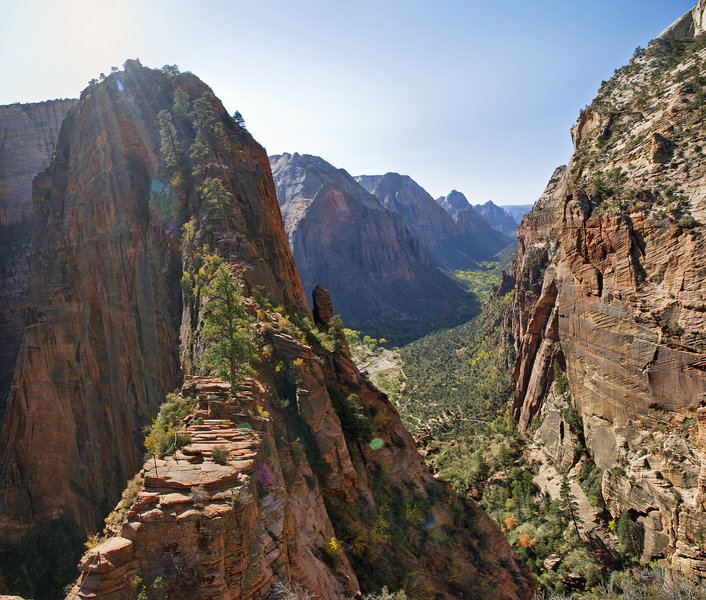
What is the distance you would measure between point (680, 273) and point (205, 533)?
38.0m

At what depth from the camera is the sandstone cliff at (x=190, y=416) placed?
11.1 metres

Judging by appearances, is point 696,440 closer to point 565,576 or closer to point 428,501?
point 565,576

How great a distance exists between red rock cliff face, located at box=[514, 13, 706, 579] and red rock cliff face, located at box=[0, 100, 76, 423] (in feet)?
225

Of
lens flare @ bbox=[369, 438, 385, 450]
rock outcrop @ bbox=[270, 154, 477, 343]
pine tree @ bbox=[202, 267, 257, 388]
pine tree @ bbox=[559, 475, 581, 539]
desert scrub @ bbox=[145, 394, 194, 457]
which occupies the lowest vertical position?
pine tree @ bbox=[559, 475, 581, 539]

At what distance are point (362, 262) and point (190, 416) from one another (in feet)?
536

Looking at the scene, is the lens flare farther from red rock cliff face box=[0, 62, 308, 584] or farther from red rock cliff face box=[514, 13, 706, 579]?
red rock cliff face box=[514, 13, 706, 579]

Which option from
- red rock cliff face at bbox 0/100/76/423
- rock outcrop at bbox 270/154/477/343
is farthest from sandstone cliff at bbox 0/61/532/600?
rock outcrop at bbox 270/154/477/343

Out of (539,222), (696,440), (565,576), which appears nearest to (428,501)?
(565,576)

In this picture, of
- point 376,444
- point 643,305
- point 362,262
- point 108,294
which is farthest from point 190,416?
point 362,262

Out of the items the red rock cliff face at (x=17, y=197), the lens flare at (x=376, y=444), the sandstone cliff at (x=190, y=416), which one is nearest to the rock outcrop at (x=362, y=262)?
the red rock cliff face at (x=17, y=197)

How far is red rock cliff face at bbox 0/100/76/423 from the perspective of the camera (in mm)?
56281

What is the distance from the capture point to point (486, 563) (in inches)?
939

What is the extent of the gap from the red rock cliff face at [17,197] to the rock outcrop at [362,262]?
102392 millimetres

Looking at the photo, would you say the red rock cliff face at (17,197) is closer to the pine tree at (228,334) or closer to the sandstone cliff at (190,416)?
the sandstone cliff at (190,416)
